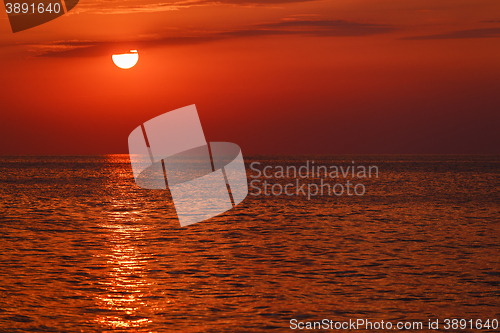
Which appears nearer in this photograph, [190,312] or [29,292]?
[190,312]

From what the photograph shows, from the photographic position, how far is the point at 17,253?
20141 millimetres

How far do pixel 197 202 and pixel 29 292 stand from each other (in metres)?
28.4

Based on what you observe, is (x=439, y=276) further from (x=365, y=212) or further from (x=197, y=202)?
(x=197, y=202)

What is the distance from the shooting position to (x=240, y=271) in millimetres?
17266

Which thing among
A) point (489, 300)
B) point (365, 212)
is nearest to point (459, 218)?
point (365, 212)

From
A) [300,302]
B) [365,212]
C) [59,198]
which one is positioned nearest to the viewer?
[300,302]

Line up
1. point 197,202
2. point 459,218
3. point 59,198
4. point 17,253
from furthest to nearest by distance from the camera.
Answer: point 59,198 < point 197,202 < point 459,218 < point 17,253

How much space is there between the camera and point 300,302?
45.1ft

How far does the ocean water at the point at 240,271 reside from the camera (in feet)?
41.9

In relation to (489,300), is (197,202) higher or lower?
higher

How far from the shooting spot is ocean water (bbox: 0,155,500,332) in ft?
41.9

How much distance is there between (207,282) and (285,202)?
27.8 m

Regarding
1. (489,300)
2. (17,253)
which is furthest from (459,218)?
(17,253)

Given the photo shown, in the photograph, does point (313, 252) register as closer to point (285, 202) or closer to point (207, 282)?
point (207, 282)
